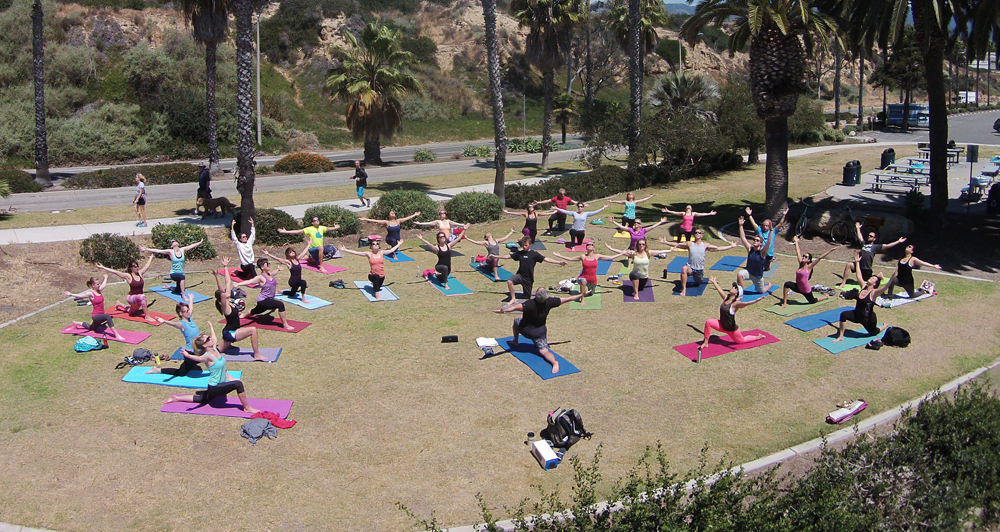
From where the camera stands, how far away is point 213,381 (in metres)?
11.7

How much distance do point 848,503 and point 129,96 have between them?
187 feet

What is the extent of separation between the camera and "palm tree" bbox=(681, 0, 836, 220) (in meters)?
21.2

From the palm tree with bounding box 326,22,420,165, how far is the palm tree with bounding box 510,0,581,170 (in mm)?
6758

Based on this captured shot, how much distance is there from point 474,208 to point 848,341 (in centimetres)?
1508

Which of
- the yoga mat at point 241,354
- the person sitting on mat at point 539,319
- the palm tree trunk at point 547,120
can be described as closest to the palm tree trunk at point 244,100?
the yoga mat at point 241,354

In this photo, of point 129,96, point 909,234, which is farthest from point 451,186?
point 129,96

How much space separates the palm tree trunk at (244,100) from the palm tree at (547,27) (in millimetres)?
20994

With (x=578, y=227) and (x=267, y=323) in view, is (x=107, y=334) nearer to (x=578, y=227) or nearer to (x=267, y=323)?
(x=267, y=323)

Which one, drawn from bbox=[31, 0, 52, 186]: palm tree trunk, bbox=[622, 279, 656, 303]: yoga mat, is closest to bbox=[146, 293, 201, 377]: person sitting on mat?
bbox=[622, 279, 656, 303]: yoga mat

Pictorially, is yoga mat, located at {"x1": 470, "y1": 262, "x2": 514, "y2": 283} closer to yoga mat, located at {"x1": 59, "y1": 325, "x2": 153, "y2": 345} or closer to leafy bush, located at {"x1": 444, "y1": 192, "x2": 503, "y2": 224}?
leafy bush, located at {"x1": 444, "y1": 192, "x2": 503, "y2": 224}

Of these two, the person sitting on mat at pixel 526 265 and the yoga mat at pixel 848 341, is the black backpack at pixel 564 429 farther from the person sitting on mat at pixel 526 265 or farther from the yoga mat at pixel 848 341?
the yoga mat at pixel 848 341

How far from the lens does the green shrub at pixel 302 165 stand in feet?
134

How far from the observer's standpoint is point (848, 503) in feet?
29.4

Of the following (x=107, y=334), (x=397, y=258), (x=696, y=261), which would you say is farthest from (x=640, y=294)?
(x=107, y=334)
